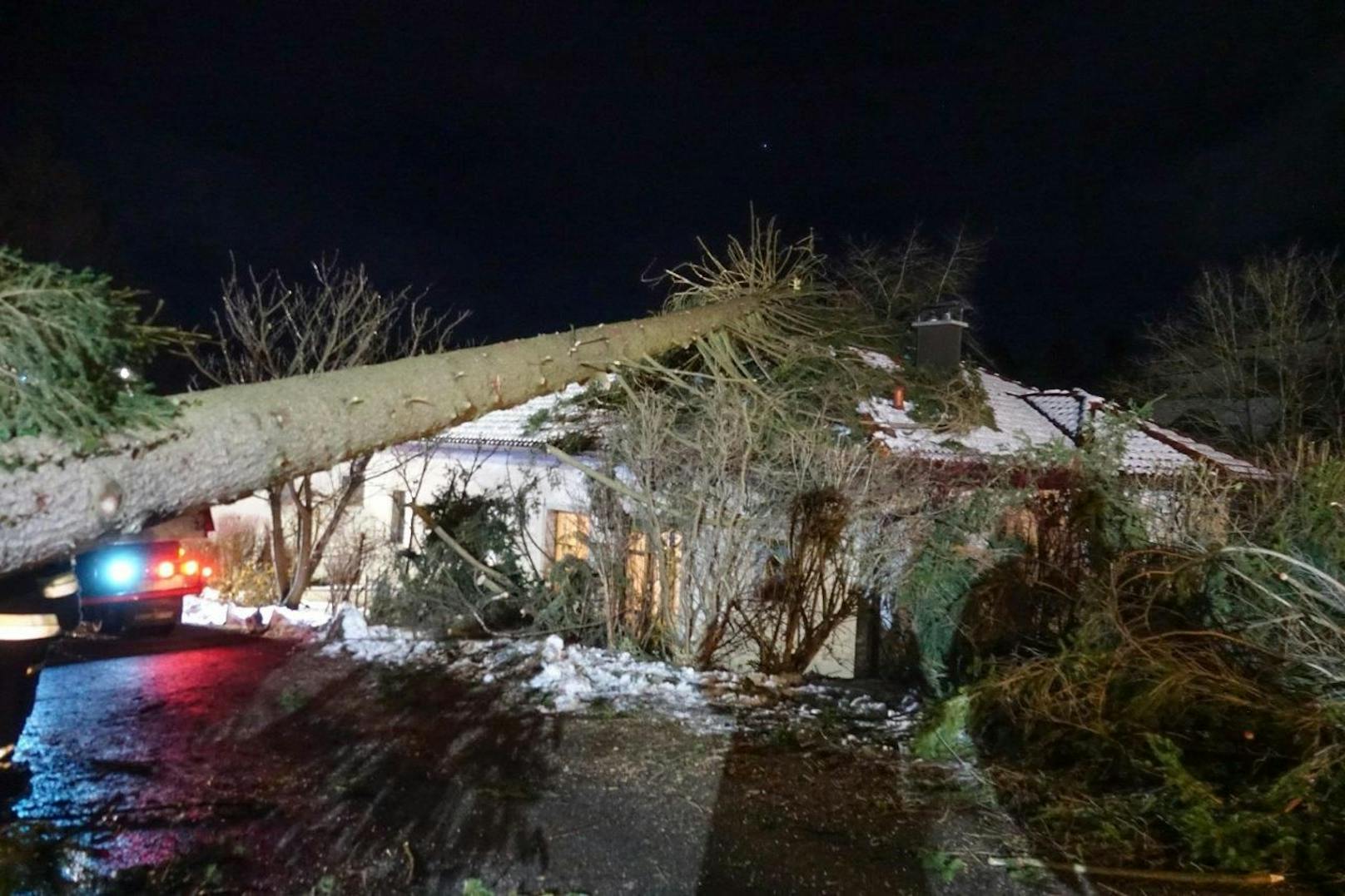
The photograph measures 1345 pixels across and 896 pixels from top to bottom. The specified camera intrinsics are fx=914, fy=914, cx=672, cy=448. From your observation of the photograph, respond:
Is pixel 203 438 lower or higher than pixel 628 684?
higher

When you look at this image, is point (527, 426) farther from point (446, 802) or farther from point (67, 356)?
point (67, 356)

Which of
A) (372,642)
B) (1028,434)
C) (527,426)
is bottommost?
(372,642)

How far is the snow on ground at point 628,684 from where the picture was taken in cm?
707

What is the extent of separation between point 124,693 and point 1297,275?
2256 centimetres

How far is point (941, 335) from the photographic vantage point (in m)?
13.2

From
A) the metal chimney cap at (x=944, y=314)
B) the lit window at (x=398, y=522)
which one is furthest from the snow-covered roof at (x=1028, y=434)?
the lit window at (x=398, y=522)

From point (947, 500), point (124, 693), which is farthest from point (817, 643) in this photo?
point (124, 693)

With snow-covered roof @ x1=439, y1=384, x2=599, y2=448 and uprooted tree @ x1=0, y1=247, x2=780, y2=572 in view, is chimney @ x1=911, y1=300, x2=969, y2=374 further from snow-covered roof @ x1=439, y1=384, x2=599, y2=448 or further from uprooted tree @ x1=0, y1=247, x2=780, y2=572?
uprooted tree @ x1=0, y1=247, x2=780, y2=572

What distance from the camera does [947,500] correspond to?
8.59 metres

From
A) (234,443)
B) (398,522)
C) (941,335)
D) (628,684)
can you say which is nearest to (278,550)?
(398,522)

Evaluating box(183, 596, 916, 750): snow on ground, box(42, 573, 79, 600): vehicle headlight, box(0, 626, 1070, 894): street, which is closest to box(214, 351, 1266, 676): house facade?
box(183, 596, 916, 750): snow on ground

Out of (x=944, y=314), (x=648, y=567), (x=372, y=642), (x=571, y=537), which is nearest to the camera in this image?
(x=648, y=567)

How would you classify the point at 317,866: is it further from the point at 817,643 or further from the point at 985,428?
the point at 985,428

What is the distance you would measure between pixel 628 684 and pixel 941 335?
25.6ft
